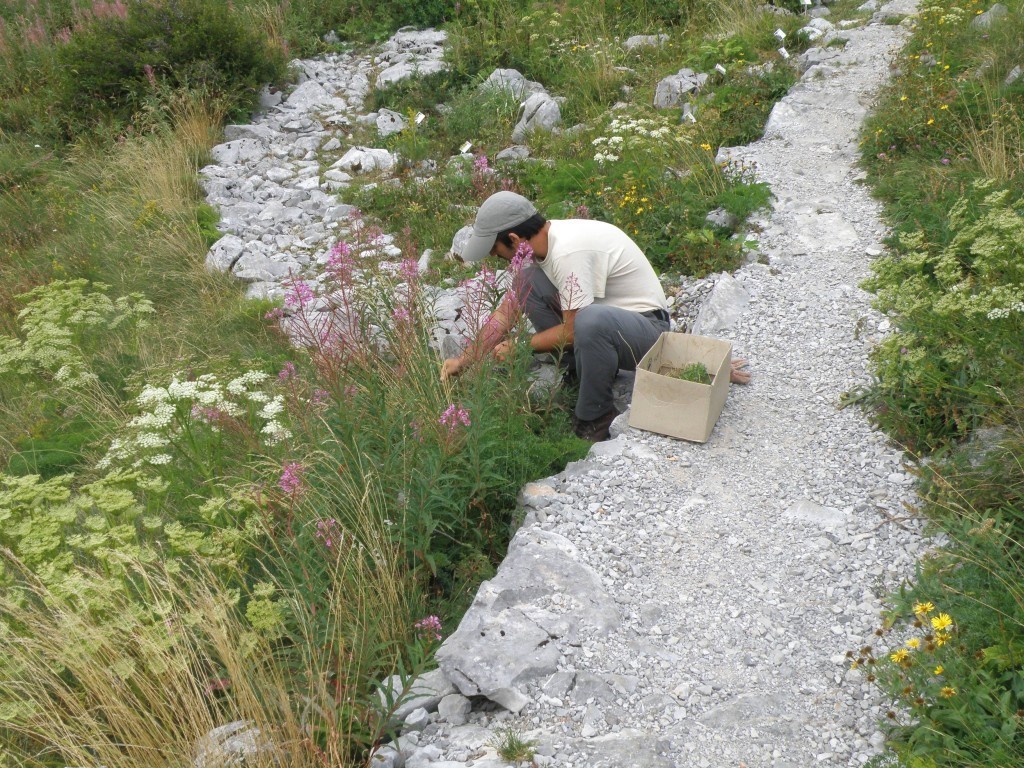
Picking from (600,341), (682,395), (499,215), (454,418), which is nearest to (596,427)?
(600,341)

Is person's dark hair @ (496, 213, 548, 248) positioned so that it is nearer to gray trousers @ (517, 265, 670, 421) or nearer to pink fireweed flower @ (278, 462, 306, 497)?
gray trousers @ (517, 265, 670, 421)

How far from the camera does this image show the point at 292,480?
3420 mm

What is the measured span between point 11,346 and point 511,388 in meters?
3.39

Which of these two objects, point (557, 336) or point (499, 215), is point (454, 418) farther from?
point (499, 215)

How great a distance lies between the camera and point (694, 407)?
4340 millimetres

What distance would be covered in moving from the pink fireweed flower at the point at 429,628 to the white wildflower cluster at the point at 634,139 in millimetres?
4768

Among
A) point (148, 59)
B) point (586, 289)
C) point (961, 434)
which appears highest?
point (148, 59)

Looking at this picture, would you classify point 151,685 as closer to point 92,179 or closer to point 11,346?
point 11,346

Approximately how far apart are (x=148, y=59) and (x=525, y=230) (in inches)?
297

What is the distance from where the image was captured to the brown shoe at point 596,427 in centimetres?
488

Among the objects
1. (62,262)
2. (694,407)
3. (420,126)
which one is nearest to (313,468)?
(694,407)

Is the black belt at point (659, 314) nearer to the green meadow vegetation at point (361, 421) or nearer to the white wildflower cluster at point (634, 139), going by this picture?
the green meadow vegetation at point (361, 421)

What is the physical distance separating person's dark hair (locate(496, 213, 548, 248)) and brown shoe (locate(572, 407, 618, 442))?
1.14 meters

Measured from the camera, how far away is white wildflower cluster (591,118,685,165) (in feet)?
23.7
